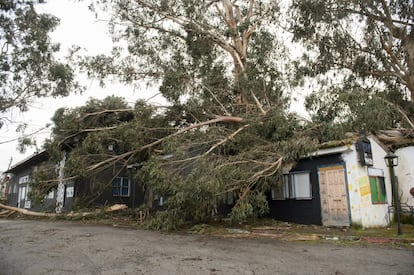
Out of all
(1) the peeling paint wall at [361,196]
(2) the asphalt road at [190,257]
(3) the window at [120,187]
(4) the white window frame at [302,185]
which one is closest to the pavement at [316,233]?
(1) the peeling paint wall at [361,196]

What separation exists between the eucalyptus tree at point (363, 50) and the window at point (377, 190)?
317cm

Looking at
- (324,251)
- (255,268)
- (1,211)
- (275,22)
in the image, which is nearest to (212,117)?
(275,22)

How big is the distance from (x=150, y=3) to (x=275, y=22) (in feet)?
23.2

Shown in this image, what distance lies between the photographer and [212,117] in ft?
50.4

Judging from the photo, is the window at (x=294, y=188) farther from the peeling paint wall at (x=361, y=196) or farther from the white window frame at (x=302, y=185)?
the peeling paint wall at (x=361, y=196)

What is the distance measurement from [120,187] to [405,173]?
14268 mm

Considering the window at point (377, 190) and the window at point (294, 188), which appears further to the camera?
the window at point (294, 188)

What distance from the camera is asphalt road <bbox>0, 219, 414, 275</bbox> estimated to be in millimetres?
5355

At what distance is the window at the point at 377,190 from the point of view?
11.3 metres

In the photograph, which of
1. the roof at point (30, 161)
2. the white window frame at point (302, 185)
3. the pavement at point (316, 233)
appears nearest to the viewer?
the pavement at point (316, 233)

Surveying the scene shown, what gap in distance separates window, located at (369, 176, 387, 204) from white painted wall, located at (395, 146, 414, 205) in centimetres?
143

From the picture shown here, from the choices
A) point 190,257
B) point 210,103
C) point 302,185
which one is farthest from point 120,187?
point 190,257

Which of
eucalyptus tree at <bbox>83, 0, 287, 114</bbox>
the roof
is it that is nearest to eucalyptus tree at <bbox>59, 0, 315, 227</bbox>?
eucalyptus tree at <bbox>83, 0, 287, 114</bbox>

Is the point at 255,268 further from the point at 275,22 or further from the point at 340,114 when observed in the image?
the point at 275,22
